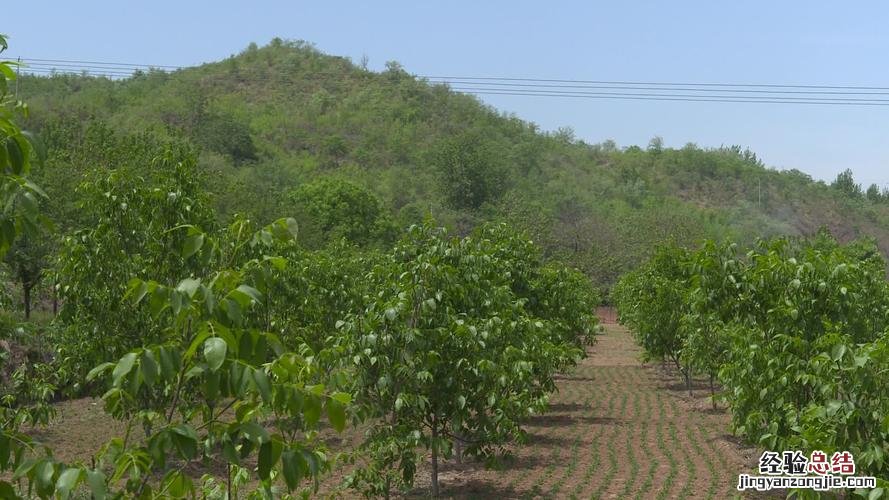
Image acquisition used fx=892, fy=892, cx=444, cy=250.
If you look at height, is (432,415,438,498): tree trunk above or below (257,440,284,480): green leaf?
below

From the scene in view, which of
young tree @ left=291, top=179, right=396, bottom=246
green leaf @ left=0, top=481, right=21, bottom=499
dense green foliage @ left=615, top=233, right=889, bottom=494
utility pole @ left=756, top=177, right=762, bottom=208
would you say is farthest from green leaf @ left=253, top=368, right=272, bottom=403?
utility pole @ left=756, top=177, right=762, bottom=208

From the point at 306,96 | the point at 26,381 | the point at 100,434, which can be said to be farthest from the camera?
the point at 306,96

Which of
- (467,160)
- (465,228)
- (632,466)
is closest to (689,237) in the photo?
(465,228)

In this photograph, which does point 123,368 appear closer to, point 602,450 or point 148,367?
point 148,367

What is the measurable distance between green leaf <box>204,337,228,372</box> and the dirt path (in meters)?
9.87

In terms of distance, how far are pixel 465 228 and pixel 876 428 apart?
2239 inches

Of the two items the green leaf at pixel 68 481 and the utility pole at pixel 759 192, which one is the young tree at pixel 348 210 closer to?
the green leaf at pixel 68 481

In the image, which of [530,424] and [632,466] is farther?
[530,424]

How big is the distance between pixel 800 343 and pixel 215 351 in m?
6.69

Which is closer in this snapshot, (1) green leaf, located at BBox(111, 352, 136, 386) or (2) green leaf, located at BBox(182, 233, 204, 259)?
(1) green leaf, located at BBox(111, 352, 136, 386)

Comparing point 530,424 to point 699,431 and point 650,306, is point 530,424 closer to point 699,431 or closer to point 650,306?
point 699,431

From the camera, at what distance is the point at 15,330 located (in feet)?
20.1

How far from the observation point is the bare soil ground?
12273mm

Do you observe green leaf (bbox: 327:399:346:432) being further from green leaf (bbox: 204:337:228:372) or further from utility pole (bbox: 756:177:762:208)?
utility pole (bbox: 756:177:762:208)
